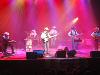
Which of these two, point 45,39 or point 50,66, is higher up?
point 45,39

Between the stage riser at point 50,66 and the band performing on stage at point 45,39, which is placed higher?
the band performing on stage at point 45,39

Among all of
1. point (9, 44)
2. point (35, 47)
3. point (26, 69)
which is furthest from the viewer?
point (35, 47)

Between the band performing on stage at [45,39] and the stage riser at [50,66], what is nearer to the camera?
the stage riser at [50,66]

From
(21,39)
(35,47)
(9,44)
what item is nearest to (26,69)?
(9,44)

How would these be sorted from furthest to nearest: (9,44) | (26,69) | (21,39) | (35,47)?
(21,39), (35,47), (9,44), (26,69)

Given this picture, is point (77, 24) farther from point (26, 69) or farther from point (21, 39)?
point (26, 69)

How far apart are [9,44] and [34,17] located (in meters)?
6.65

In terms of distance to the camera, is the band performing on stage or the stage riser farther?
the band performing on stage

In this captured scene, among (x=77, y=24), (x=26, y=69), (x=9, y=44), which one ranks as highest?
(x=77, y=24)

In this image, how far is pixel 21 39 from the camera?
850 inches

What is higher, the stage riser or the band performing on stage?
the band performing on stage

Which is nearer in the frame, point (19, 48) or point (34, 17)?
point (19, 48)

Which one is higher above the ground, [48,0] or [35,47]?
[48,0]

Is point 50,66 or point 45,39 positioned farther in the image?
point 45,39
